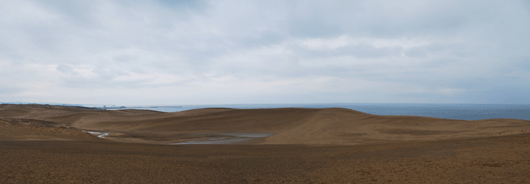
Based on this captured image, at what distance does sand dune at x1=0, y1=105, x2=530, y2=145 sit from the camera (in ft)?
56.2

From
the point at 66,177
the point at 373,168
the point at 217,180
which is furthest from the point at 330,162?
the point at 66,177

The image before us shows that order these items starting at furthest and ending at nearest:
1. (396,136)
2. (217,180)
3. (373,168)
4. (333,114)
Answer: (333,114) → (396,136) → (373,168) → (217,180)

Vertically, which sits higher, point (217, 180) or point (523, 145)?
point (523, 145)

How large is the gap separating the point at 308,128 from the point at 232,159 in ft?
52.3

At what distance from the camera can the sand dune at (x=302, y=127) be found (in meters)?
17.1

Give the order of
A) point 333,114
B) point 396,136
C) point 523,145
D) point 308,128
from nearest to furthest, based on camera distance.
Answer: point 523,145 < point 396,136 < point 308,128 < point 333,114

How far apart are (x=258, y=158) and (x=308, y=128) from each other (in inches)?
611

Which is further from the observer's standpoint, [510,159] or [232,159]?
[232,159]

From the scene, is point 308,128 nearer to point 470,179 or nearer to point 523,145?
point 523,145

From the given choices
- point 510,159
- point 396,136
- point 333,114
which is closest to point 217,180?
point 510,159

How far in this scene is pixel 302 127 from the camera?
2564 cm

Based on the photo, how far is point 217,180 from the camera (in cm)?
665

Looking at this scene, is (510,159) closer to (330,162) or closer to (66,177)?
(330,162)

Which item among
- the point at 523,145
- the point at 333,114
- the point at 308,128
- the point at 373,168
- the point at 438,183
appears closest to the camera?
the point at 438,183
